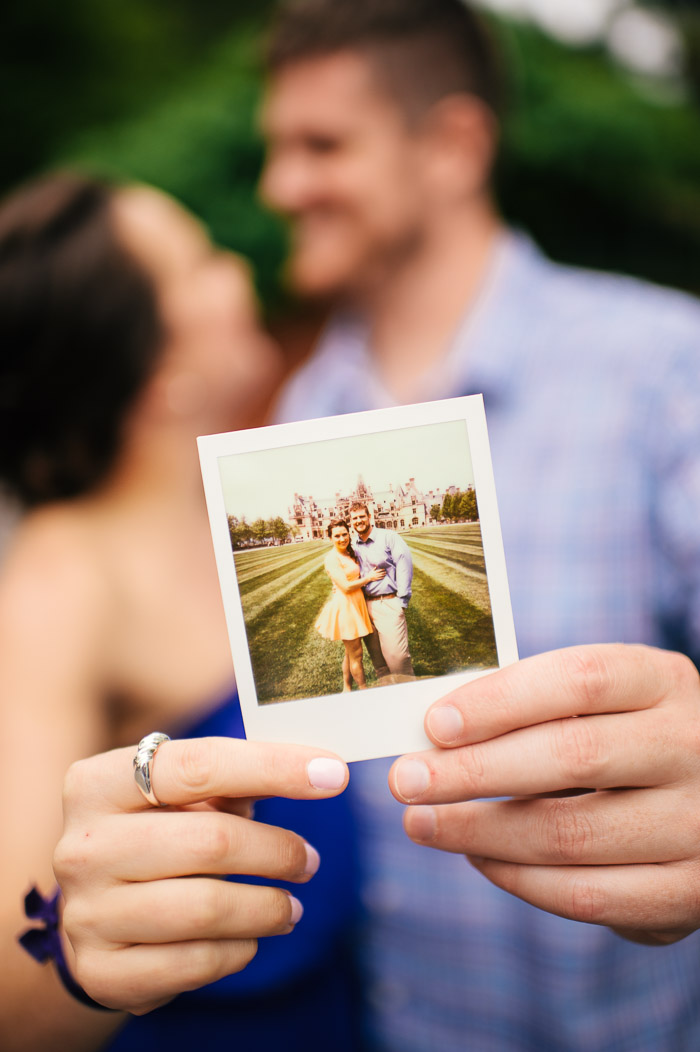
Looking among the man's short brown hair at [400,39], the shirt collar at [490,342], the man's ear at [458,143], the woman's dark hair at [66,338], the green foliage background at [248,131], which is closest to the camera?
the woman's dark hair at [66,338]

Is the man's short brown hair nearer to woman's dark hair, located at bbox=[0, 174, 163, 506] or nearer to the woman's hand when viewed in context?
woman's dark hair, located at bbox=[0, 174, 163, 506]

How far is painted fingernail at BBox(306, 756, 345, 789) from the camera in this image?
1.05m

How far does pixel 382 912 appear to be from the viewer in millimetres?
2297

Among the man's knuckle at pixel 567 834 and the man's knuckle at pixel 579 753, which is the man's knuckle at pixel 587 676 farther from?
the man's knuckle at pixel 567 834

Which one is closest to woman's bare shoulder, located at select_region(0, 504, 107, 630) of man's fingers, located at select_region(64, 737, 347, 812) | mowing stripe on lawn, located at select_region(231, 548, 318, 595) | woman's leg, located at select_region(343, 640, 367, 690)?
man's fingers, located at select_region(64, 737, 347, 812)

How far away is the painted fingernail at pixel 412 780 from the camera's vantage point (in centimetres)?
107

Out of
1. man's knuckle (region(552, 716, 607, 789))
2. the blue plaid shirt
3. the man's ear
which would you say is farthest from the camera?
the man's ear

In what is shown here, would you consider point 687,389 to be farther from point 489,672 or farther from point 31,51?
point 31,51

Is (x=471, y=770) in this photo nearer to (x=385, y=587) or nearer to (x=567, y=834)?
(x=567, y=834)

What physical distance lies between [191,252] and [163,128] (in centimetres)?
460

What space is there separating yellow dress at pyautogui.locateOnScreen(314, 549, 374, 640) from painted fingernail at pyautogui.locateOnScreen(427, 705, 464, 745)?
18 centimetres

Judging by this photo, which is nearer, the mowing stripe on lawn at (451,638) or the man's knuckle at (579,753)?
the man's knuckle at (579,753)

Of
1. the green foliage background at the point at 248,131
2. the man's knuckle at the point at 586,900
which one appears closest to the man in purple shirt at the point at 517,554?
the man's knuckle at the point at 586,900

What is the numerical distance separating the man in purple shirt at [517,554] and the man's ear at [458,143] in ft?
0.04
